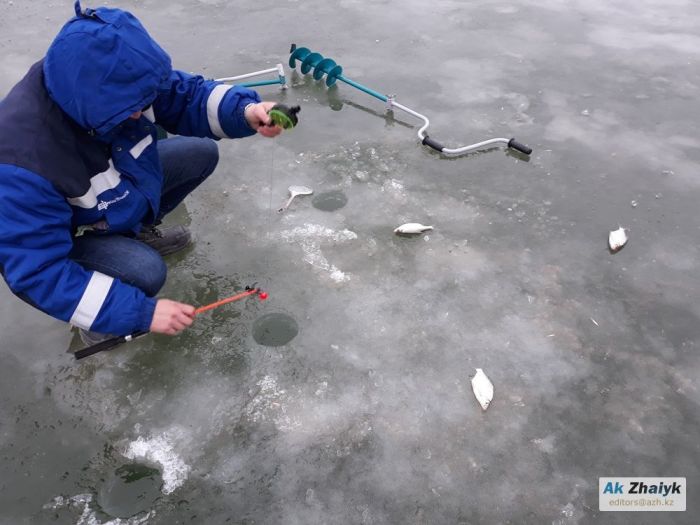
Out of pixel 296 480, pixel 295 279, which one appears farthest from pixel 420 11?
pixel 296 480

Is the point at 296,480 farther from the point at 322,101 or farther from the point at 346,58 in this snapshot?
the point at 346,58

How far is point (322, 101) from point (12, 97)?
262 centimetres

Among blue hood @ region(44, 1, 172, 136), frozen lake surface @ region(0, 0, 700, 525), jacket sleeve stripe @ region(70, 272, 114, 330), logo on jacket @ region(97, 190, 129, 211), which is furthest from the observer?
logo on jacket @ region(97, 190, 129, 211)

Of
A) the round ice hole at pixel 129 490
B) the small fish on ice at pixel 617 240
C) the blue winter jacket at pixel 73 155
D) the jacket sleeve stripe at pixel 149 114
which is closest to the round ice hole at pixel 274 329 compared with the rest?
the blue winter jacket at pixel 73 155

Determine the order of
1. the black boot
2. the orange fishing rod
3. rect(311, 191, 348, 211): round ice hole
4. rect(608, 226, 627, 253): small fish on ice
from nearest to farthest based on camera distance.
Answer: the orange fishing rod → the black boot → rect(608, 226, 627, 253): small fish on ice → rect(311, 191, 348, 211): round ice hole

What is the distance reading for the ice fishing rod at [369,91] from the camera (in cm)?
342

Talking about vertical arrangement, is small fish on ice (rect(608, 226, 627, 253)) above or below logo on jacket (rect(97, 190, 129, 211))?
below

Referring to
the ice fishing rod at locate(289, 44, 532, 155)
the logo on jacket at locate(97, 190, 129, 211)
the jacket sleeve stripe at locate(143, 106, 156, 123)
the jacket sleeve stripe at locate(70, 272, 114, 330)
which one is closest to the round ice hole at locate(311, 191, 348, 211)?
the ice fishing rod at locate(289, 44, 532, 155)

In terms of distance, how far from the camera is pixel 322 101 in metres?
4.01

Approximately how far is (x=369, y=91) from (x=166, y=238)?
6.70ft

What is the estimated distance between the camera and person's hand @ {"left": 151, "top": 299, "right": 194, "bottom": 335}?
6.14 ft

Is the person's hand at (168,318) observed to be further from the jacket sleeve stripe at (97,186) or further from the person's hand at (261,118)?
the person's hand at (261,118)

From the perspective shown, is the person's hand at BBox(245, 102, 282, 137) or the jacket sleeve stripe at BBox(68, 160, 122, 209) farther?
the person's hand at BBox(245, 102, 282, 137)

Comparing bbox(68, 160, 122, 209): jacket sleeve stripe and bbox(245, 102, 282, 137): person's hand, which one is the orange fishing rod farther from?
→ bbox(245, 102, 282, 137): person's hand
